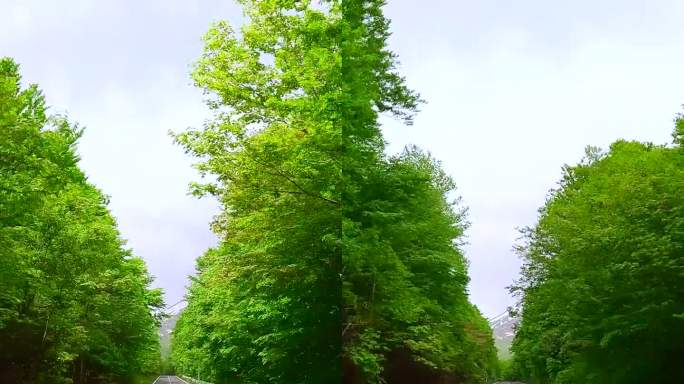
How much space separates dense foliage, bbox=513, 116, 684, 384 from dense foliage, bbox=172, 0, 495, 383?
580cm

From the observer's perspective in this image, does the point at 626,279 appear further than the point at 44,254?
No

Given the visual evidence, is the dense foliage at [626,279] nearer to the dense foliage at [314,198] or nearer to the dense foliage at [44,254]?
the dense foliage at [314,198]

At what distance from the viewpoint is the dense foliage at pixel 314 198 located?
44.9ft

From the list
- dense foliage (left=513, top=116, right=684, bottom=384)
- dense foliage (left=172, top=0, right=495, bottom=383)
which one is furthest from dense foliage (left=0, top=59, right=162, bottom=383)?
dense foliage (left=513, top=116, right=684, bottom=384)

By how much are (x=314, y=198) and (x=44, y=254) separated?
11399 millimetres

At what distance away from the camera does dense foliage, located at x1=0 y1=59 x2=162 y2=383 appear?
16.1m

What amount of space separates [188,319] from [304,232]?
2757cm

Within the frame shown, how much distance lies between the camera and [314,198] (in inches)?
542

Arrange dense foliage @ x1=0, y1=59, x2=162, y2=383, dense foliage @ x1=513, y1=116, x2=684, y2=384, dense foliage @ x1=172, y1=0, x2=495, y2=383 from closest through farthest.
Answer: dense foliage @ x1=172, y1=0, x2=495, y2=383 → dense foliage @ x1=0, y1=59, x2=162, y2=383 → dense foliage @ x1=513, y1=116, x2=684, y2=384

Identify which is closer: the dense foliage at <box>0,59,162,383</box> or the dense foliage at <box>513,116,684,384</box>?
the dense foliage at <box>0,59,162,383</box>

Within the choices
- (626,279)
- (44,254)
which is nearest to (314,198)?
(626,279)

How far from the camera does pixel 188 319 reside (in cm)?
3894

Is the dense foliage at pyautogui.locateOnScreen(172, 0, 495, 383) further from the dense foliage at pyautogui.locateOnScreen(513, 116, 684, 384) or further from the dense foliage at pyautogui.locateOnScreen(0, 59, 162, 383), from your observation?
the dense foliage at pyautogui.locateOnScreen(513, 116, 684, 384)

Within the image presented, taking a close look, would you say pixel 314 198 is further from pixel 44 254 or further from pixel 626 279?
pixel 44 254
